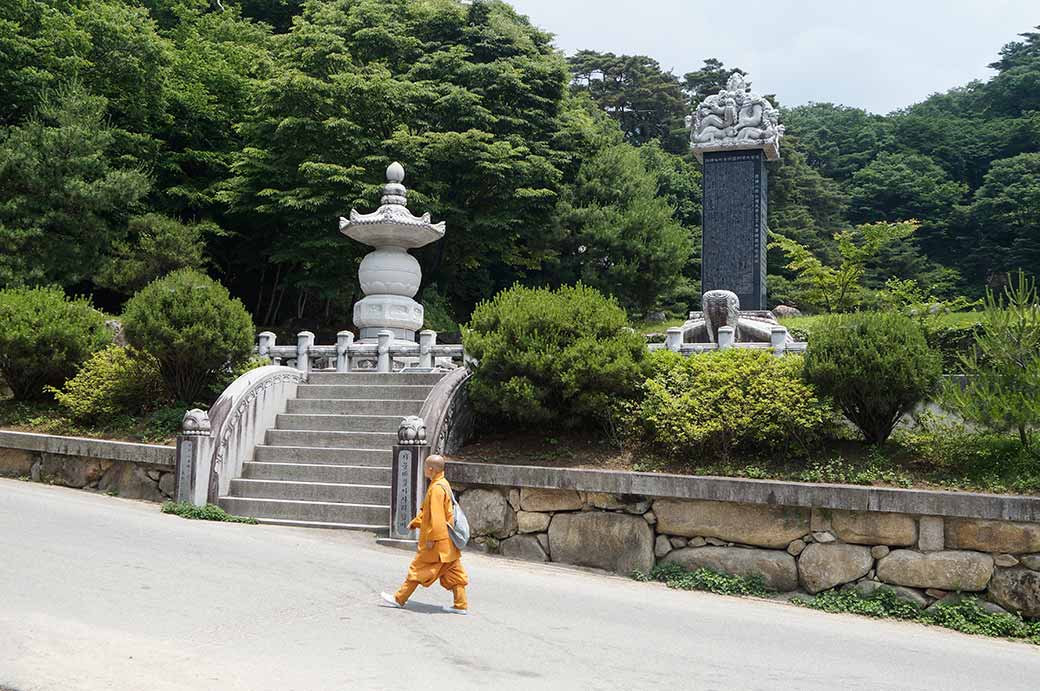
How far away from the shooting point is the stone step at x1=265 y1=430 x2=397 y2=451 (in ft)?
38.6

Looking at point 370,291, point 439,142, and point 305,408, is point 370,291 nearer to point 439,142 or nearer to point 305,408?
point 305,408

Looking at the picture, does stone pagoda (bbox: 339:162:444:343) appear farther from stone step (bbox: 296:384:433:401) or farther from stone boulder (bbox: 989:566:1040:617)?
stone boulder (bbox: 989:566:1040:617)

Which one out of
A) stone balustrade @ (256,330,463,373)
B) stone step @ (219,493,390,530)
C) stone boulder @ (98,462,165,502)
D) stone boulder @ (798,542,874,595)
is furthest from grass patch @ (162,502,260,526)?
stone boulder @ (798,542,874,595)

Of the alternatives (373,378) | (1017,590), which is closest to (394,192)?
(373,378)

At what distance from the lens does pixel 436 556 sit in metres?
6.74

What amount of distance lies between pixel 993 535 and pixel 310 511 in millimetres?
7236

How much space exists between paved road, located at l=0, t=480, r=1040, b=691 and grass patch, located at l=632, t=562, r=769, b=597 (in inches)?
9.1

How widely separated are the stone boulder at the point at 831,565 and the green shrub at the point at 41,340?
11625 mm

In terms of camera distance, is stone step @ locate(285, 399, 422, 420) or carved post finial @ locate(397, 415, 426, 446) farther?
stone step @ locate(285, 399, 422, 420)

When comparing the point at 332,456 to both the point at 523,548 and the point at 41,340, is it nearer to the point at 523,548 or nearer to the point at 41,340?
the point at 523,548

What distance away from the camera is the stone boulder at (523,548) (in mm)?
9680

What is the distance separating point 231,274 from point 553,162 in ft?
40.8

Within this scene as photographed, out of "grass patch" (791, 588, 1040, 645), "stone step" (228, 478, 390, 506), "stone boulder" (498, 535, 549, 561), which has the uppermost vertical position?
"stone step" (228, 478, 390, 506)

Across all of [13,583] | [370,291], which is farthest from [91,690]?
[370,291]
